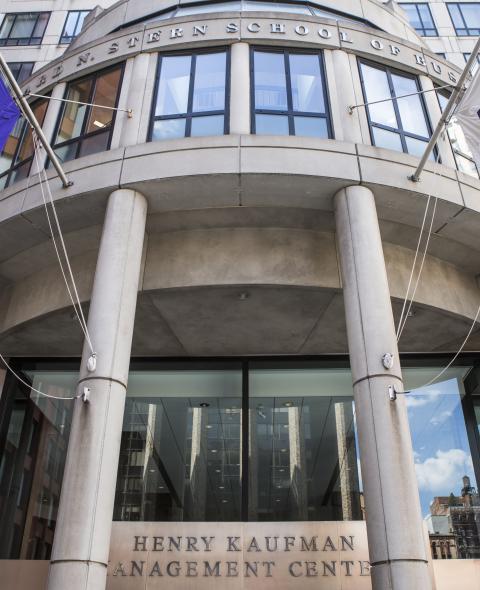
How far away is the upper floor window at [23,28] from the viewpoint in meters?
24.0

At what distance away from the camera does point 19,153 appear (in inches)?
613

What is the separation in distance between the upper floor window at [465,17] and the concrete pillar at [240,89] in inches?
592

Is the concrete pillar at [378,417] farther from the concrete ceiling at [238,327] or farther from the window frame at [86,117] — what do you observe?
the window frame at [86,117]

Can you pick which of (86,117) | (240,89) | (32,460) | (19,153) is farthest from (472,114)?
(32,460)

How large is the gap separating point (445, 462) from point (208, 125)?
35.9 ft

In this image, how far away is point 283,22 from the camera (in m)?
14.5

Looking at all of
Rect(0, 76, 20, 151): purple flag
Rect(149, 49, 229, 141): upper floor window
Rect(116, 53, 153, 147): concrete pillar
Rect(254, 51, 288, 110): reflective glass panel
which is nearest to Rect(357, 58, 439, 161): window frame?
Rect(254, 51, 288, 110): reflective glass panel

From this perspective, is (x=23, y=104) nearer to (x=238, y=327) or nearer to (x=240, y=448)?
(x=238, y=327)

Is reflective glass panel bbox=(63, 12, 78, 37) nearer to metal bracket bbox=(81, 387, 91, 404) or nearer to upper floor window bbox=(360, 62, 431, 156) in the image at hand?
upper floor window bbox=(360, 62, 431, 156)

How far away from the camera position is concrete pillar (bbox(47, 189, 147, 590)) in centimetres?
859

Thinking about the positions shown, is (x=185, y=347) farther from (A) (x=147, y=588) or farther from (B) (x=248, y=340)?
(A) (x=147, y=588)

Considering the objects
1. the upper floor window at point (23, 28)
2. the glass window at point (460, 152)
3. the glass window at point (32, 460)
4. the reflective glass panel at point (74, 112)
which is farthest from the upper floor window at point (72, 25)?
the glass window at point (460, 152)

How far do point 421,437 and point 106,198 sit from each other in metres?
10.6

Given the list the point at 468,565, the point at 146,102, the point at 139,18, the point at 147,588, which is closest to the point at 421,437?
the point at 468,565
